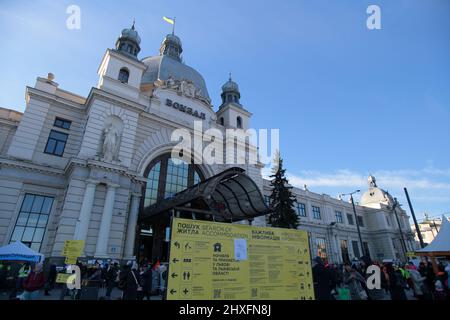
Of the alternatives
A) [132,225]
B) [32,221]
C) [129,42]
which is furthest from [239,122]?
[32,221]

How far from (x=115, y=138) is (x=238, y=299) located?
627 inches

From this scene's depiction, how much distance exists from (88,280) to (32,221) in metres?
9.13

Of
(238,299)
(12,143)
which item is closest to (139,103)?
(12,143)

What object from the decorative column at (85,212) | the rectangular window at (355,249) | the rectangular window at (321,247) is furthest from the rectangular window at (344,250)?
the decorative column at (85,212)

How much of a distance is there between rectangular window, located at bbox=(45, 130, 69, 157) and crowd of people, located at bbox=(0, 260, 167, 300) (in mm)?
7539

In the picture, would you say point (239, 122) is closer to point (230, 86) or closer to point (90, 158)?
point (230, 86)

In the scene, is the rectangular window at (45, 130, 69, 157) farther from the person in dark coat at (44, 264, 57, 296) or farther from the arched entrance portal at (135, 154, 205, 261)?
the person in dark coat at (44, 264, 57, 296)

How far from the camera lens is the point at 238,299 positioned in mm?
5402

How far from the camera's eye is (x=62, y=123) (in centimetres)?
1884

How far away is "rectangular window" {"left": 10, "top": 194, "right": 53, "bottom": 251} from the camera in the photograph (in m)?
15.3

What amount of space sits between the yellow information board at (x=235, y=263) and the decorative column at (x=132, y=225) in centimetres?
1327

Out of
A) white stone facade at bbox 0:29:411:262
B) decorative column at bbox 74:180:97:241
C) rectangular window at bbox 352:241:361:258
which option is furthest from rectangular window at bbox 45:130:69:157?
rectangular window at bbox 352:241:361:258
